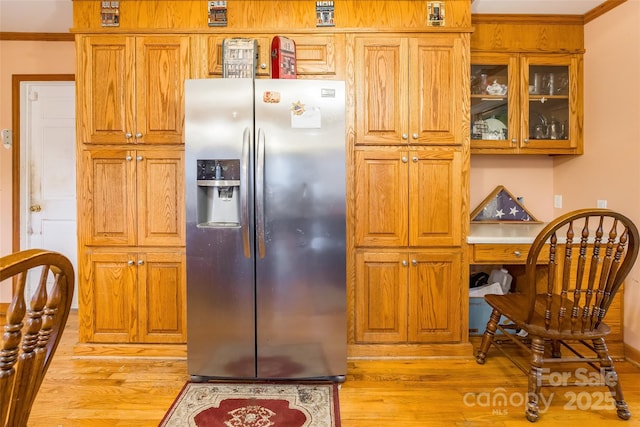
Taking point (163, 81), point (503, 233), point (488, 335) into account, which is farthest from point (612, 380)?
point (163, 81)

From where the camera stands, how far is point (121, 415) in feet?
6.30

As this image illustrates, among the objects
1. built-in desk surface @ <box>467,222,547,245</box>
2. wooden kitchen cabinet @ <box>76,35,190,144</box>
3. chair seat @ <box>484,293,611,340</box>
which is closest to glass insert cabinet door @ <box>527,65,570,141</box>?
built-in desk surface @ <box>467,222,547,245</box>

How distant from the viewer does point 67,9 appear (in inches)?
110

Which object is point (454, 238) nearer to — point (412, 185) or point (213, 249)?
point (412, 185)

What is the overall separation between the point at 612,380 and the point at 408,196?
1389 millimetres

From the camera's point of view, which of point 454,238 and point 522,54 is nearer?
point 454,238

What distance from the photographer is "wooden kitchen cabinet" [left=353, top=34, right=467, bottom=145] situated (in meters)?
2.50

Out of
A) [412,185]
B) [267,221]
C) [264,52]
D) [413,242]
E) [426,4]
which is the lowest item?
[413,242]

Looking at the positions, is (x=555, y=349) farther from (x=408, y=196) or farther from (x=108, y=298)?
(x=108, y=298)

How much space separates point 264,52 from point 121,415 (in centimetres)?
220

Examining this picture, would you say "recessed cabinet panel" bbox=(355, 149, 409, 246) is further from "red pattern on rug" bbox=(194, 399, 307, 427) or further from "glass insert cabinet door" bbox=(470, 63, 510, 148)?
"red pattern on rug" bbox=(194, 399, 307, 427)

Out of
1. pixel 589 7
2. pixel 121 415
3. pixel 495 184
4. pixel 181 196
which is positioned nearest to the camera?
pixel 121 415

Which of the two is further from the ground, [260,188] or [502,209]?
[260,188]

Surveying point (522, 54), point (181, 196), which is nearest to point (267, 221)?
point (181, 196)
